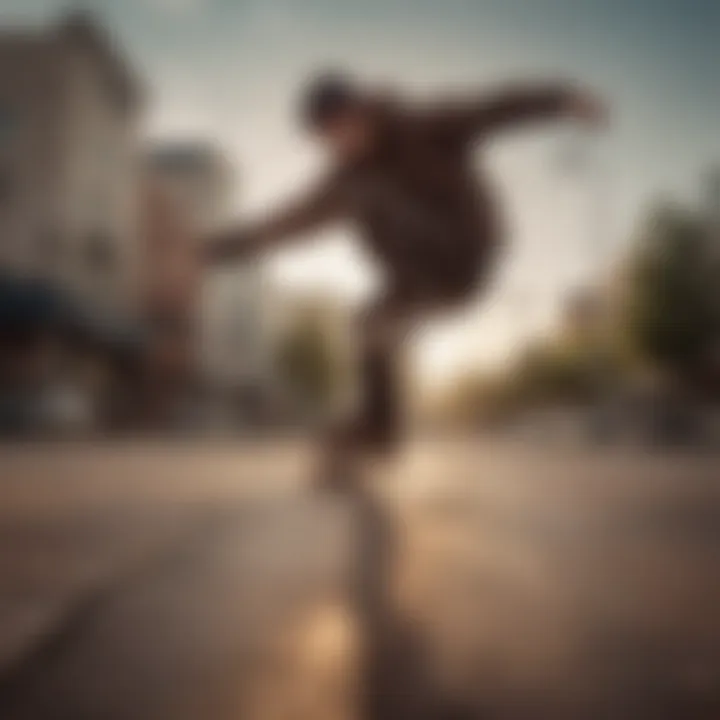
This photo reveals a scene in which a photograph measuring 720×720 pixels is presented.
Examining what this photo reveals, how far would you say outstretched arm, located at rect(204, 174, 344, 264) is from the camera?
5.96 ft

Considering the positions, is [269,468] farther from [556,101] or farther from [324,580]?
[324,580]

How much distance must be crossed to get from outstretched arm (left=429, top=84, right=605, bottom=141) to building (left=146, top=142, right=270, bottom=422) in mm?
585

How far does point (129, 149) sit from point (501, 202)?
2597mm

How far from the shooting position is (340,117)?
69.9 inches

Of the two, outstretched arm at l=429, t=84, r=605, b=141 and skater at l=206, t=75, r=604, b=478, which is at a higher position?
outstretched arm at l=429, t=84, r=605, b=141

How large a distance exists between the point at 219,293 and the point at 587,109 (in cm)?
813

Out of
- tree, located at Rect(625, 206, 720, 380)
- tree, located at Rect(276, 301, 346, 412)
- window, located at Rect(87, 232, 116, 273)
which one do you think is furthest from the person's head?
tree, located at Rect(276, 301, 346, 412)

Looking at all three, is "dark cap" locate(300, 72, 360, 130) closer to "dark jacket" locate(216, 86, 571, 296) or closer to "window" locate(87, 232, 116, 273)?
"dark jacket" locate(216, 86, 571, 296)

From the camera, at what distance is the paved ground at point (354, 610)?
0.49 meters

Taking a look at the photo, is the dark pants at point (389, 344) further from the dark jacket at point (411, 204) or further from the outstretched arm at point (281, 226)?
the outstretched arm at point (281, 226)

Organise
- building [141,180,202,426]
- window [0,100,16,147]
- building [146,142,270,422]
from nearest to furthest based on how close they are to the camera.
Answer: building [146,142,270,422], building [141,180,202,426], window [0,100,16,147]

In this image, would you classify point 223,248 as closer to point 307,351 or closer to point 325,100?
point 325,100

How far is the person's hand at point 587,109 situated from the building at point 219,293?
803 millimetres

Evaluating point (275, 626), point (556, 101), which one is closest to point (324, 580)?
point (275, 626)
